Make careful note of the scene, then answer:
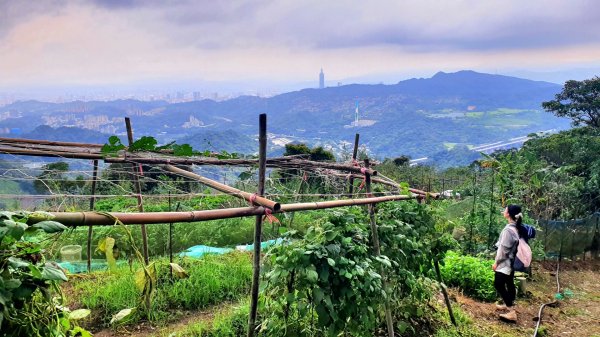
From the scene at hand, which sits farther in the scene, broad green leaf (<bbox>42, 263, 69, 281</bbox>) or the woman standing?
the woman standing

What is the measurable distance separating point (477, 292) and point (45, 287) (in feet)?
19.5

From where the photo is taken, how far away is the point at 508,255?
207 inches

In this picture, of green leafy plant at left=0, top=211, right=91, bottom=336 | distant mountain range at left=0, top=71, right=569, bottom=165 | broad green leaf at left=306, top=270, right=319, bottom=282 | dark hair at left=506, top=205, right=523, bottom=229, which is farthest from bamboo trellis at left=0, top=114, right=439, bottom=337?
distant mountain range at left=0, top=71, right=569, bottom=165

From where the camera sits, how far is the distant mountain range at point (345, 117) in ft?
264

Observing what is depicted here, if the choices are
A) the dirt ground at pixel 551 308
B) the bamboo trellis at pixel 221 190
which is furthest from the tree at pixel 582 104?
the bamboo trellis at pixel 221 190

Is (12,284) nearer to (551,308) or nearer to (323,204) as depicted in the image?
(323,204)

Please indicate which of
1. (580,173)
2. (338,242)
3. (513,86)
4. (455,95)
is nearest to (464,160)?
(580,173)

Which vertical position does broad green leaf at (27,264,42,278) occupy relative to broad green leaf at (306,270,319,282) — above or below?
above

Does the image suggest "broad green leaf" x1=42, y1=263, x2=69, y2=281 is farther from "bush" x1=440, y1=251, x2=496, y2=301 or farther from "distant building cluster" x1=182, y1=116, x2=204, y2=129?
"distant building cluster" x1=182, y1=116, x2=204, y2=129

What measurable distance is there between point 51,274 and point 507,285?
5.67 meters

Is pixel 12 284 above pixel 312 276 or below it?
above

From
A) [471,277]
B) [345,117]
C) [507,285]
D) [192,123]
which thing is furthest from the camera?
[345,117]

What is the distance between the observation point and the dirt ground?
16.1 feet

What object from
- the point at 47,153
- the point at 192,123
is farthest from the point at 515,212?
the point at 192,123
